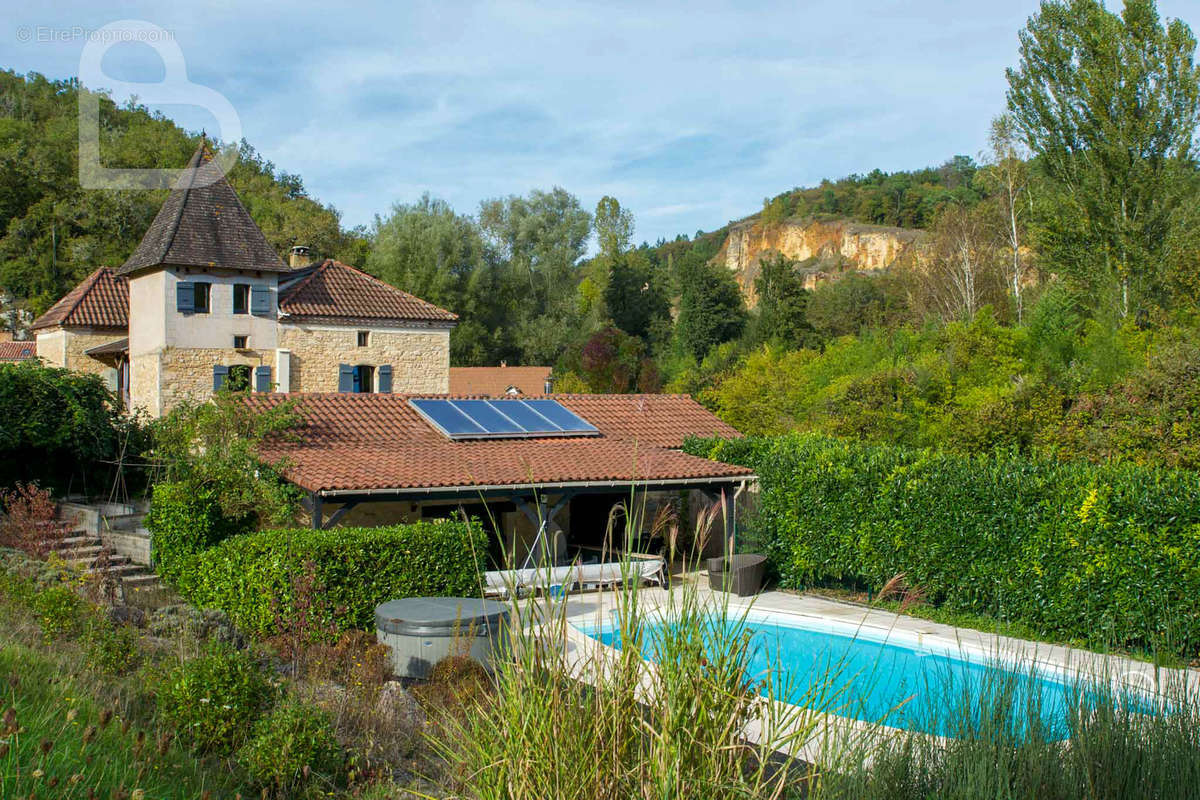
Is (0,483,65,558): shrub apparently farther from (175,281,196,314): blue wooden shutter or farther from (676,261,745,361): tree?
(676,261,745,361): tree

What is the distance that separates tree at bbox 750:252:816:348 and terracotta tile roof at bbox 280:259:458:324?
63.5 ft

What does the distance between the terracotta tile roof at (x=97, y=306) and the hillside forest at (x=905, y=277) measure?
14.2 metres

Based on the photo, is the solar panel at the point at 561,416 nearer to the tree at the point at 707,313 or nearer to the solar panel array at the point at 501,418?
the solar panel array at the point at 501,418

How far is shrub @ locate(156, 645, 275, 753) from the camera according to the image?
20.2 ft

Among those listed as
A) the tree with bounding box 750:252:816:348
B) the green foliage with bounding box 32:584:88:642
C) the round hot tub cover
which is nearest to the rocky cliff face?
the tree with bounding box 750:252:816:348

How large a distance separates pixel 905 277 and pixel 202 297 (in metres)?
35.3

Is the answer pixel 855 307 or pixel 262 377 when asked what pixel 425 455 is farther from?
pixel 855 307

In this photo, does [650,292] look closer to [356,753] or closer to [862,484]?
[862,484]

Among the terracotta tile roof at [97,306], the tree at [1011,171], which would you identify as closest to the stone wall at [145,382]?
the terracotta tile roof at [97,306]

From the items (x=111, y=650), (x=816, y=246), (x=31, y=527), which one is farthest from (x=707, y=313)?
(x=816, y=246)

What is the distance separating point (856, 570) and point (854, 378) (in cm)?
957

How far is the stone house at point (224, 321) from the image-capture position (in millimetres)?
26984

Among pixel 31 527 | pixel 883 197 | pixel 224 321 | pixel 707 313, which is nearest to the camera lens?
pixel 31 527

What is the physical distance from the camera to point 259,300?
92.3ft
